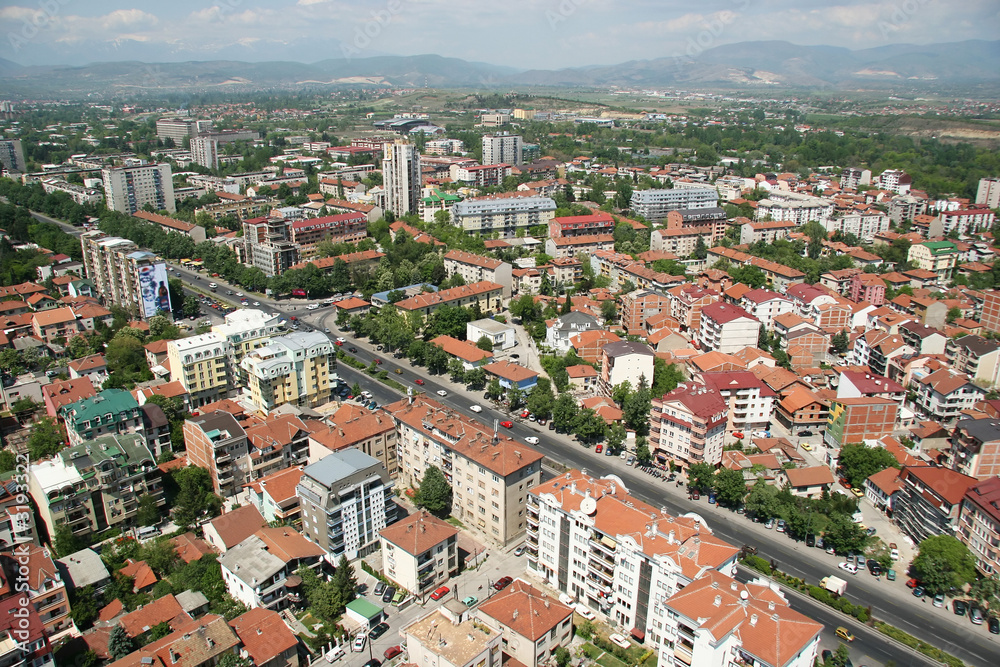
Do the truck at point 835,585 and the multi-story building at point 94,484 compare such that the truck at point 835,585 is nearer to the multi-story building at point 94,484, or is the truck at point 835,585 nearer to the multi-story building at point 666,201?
the multi-story building at point 94,484

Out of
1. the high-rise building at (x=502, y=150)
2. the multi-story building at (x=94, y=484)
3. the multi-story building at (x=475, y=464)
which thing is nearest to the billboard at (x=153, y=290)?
the multi-story building at (x=94, y=484)

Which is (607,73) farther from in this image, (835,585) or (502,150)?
(835,585)

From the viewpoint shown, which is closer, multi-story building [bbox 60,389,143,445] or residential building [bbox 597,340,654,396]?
multi-story building [bbox 60,389,143,445]

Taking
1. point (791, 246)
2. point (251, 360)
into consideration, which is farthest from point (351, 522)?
point (791, 246)

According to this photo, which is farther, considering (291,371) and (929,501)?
(291,371)

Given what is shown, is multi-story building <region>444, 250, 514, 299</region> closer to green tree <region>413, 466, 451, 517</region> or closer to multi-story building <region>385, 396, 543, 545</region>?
multi-story building <region>385, 396, 543, 545</region>

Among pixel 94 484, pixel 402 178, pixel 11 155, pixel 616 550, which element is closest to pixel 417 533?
pixel 616 550

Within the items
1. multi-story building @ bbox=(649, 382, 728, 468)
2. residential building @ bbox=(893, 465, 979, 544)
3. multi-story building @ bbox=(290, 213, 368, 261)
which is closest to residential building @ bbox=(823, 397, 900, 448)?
residential building @ bbox=(893, 465, 979, 544)
